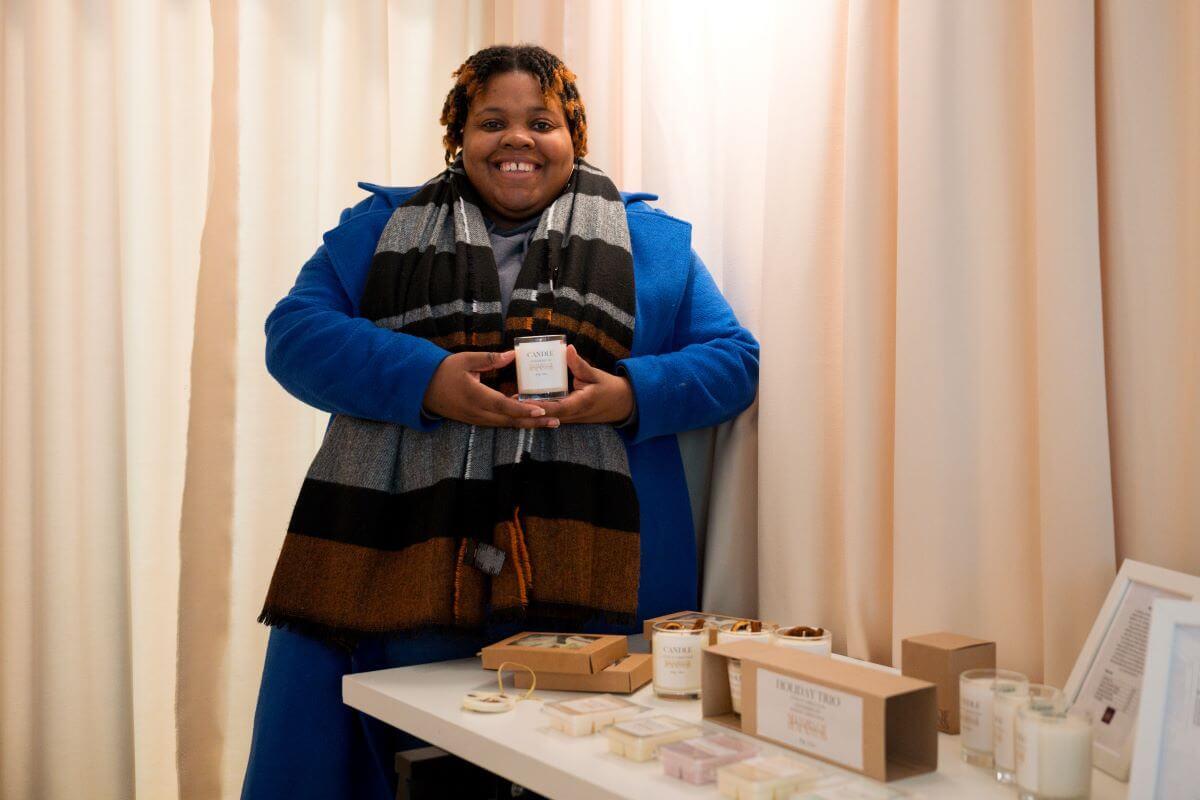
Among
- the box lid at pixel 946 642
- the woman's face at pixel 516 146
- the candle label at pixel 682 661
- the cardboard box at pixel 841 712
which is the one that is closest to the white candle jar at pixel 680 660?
the candle label at pixel 682 661

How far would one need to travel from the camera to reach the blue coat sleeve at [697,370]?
1543mm

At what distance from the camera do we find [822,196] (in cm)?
157

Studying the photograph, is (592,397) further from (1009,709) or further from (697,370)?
(1009,709)

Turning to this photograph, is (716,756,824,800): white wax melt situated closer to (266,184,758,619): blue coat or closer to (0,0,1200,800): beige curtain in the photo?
(0,0,1200,800): beige curtain

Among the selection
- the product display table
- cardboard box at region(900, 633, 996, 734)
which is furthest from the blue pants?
cardboard box at region(900, 633, 996, 734)

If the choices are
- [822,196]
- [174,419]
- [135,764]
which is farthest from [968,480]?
[135,764]

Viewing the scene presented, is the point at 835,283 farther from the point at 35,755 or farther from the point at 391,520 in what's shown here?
the point at 35,755

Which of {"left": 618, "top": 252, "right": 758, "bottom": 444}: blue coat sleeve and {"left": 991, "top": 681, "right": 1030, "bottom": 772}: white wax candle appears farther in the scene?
{"left": 618, "top": 252, "right": 758, "bottom": 444}: blue coat sleeve

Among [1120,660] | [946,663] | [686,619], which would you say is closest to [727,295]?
[686,619]

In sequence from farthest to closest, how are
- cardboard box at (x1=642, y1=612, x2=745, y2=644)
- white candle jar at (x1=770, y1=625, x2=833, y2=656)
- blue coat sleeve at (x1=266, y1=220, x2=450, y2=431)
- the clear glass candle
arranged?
1. blue coat sleeve at (x1=266, y1=220, x2=450, y2=431)
2. cardboard box at (x1=642, y1=612, x2=745, y2=644)
3. white candle jar at (x1=770, y1=625, x2=833, y2=656)
4. the clear glass candle

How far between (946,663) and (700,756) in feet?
1.06

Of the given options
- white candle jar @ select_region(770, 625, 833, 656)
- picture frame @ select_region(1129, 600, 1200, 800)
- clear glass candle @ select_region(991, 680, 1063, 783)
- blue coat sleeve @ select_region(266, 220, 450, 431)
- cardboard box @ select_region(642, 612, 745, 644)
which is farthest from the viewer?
blue coat sleeve @ select_region(266, 220, 450, 431)

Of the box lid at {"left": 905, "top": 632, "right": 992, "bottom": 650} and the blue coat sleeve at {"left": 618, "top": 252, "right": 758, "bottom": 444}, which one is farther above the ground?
the blue coat sleeve at {"left": 618, "top": 252, "right": 758, "bottom": 444}

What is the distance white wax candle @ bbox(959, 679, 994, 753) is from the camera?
3.29ft
